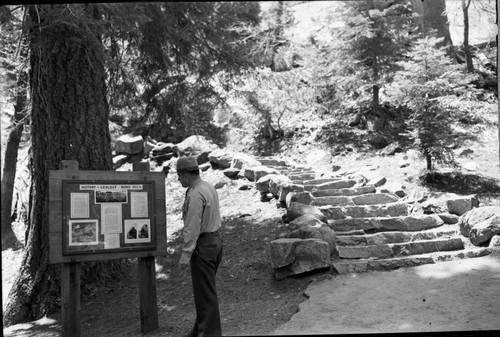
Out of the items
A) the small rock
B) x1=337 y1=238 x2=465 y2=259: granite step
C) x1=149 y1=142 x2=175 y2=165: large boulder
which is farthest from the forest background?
x1=337 y1=238 x2=465 y2=259: granite step

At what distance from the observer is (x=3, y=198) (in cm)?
1351

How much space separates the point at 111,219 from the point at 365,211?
4.89m

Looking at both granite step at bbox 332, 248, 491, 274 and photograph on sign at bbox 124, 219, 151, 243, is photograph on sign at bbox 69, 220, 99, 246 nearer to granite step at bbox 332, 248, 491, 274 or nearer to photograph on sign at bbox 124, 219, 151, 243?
photograph on sign at bbox 124, 219, 151, 243

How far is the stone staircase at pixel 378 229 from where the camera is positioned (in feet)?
23.7

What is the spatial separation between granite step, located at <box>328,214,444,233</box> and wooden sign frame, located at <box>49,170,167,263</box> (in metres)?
3.58

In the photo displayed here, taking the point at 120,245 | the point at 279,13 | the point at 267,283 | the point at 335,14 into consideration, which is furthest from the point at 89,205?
the point at 335,14

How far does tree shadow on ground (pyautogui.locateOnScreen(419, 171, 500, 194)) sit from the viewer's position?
404 inches

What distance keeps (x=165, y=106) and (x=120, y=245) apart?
14.9ft

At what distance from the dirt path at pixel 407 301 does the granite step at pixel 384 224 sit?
1.28 m

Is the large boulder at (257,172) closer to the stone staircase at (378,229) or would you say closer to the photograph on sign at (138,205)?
the stone staircase at (378,229)

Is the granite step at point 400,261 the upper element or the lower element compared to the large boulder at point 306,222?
lower

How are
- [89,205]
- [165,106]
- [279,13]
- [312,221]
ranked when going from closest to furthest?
[89,205] < [312,221] < [165,106] < [279,13]

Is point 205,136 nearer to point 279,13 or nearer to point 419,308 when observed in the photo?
point 279,13

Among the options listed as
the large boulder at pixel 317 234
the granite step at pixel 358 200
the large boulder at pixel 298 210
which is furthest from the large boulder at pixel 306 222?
the granite step at pixel 358 200
